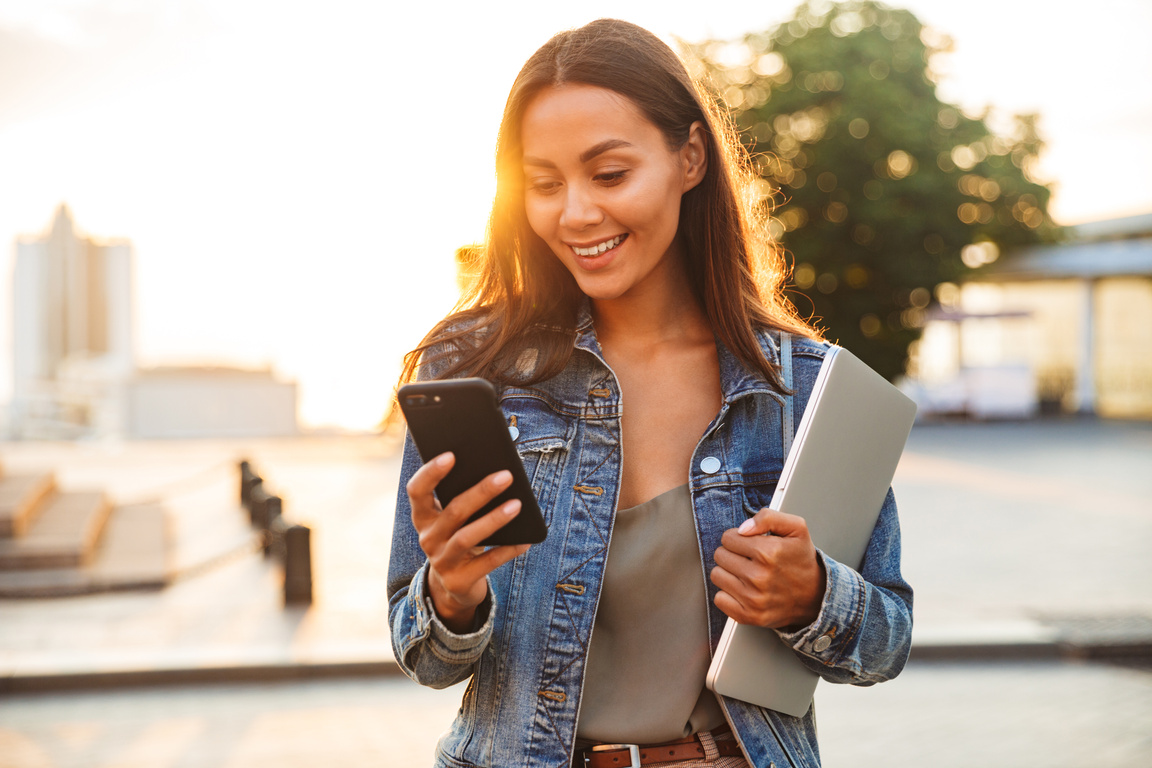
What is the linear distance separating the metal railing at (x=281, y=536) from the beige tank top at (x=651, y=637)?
6.45 m

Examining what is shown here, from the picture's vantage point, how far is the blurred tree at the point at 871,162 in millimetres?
25984

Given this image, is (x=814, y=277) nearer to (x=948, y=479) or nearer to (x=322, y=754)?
(x=948, y=479)

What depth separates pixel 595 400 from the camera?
185 centimetres

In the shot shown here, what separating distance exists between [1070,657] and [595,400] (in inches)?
248

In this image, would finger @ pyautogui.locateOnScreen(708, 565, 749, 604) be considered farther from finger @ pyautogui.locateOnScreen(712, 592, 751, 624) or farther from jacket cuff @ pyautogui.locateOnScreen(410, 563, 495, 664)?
jacket cuff @ pyautogui.locateOnScreen(410, 563, 495, 664)

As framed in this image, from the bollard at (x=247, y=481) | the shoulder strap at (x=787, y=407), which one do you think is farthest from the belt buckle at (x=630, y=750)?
the bollard at (x=247, y=481)

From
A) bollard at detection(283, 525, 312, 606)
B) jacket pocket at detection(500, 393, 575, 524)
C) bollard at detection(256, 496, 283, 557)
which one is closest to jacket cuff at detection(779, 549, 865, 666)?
jacket pocket at detection(500, 393, 575, 524)

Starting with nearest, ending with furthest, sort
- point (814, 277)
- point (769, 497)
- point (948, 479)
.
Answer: point (769, 497), point (948, 479), point (814, 277)

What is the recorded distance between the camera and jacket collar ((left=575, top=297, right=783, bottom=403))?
1.84 meters

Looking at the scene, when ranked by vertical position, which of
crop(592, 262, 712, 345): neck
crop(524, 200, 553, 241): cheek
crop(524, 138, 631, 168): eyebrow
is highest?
crop(524, 138, 631, 168): eyebrow

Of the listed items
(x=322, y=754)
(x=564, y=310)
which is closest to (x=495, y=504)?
(x=564, y=310)

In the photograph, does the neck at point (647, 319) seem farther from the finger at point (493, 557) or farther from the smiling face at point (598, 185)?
the finger at point (493, 557)

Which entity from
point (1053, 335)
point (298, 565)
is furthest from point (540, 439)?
point (1053, 335)

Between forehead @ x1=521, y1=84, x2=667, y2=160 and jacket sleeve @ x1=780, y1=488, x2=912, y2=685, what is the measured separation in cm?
79
